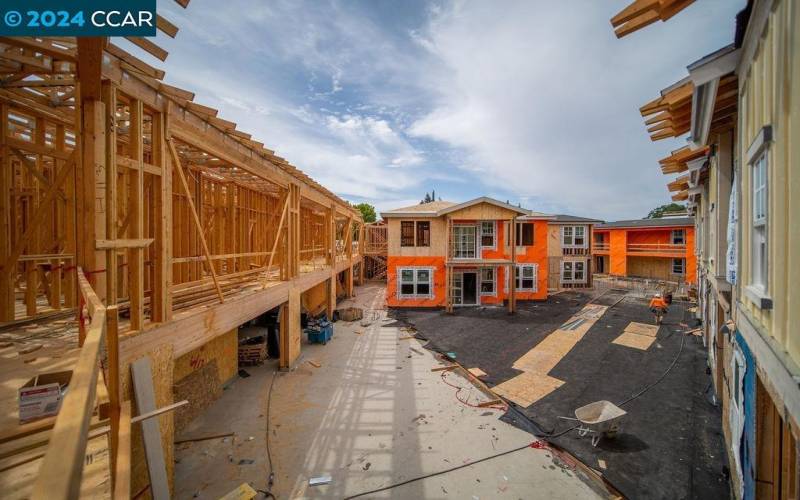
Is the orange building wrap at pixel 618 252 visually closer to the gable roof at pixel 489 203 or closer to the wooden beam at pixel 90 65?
the gable roof at pixel 489 203

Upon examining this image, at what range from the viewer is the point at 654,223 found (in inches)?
1252

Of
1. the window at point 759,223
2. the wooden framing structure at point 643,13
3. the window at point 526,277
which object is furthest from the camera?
the window at point 526,277

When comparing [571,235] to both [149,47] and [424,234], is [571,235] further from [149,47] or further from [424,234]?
[149,47]

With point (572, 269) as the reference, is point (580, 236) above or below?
above

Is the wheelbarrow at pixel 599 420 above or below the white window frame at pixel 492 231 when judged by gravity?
below

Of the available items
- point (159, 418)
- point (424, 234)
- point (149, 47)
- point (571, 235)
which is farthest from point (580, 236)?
point (149, 47)

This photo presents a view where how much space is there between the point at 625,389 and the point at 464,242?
1290cm

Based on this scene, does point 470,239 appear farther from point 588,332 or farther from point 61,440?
point 61,440

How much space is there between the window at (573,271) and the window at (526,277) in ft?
20.5

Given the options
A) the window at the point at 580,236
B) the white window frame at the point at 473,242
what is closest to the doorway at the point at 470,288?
the white window frame at the point at 473,242

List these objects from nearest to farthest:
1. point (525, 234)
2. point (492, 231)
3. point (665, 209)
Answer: point (492, 231), point (525, 234), point (665, 209)

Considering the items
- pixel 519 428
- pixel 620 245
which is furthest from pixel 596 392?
pixel 620 245

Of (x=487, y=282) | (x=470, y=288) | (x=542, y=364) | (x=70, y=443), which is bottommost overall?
(x=542, y=364)

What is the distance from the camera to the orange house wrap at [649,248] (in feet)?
97.3
